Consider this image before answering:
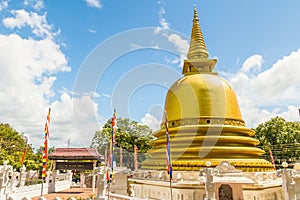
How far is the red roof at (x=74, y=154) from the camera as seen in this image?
1058 inches

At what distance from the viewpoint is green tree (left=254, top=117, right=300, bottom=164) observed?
30.9 metres

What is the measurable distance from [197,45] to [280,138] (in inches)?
807

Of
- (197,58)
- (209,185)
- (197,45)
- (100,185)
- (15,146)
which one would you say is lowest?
(209,185)

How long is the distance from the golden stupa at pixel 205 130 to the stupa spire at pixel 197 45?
89.8 inches

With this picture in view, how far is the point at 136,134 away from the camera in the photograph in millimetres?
44938

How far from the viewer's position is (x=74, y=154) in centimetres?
2745

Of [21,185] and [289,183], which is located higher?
[289,183]

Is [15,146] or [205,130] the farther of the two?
[15,146]

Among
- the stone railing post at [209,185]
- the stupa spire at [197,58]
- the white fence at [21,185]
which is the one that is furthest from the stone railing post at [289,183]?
the white fence at [21,185]

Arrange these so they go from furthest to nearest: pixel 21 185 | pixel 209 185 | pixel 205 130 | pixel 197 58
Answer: pixel 21 185, pixel 197 58, pixel 205 130, pixel 209 185

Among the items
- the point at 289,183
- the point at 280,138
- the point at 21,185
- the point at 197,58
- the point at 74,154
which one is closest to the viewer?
the point at 289,183

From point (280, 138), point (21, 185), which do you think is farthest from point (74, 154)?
point (280, 138)

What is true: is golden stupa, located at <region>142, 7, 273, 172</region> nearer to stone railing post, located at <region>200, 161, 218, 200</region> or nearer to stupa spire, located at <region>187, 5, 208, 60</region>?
stupa spire, located at <region>187, 5, 208, 60</region>

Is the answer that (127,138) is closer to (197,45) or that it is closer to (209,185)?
(197,45)
